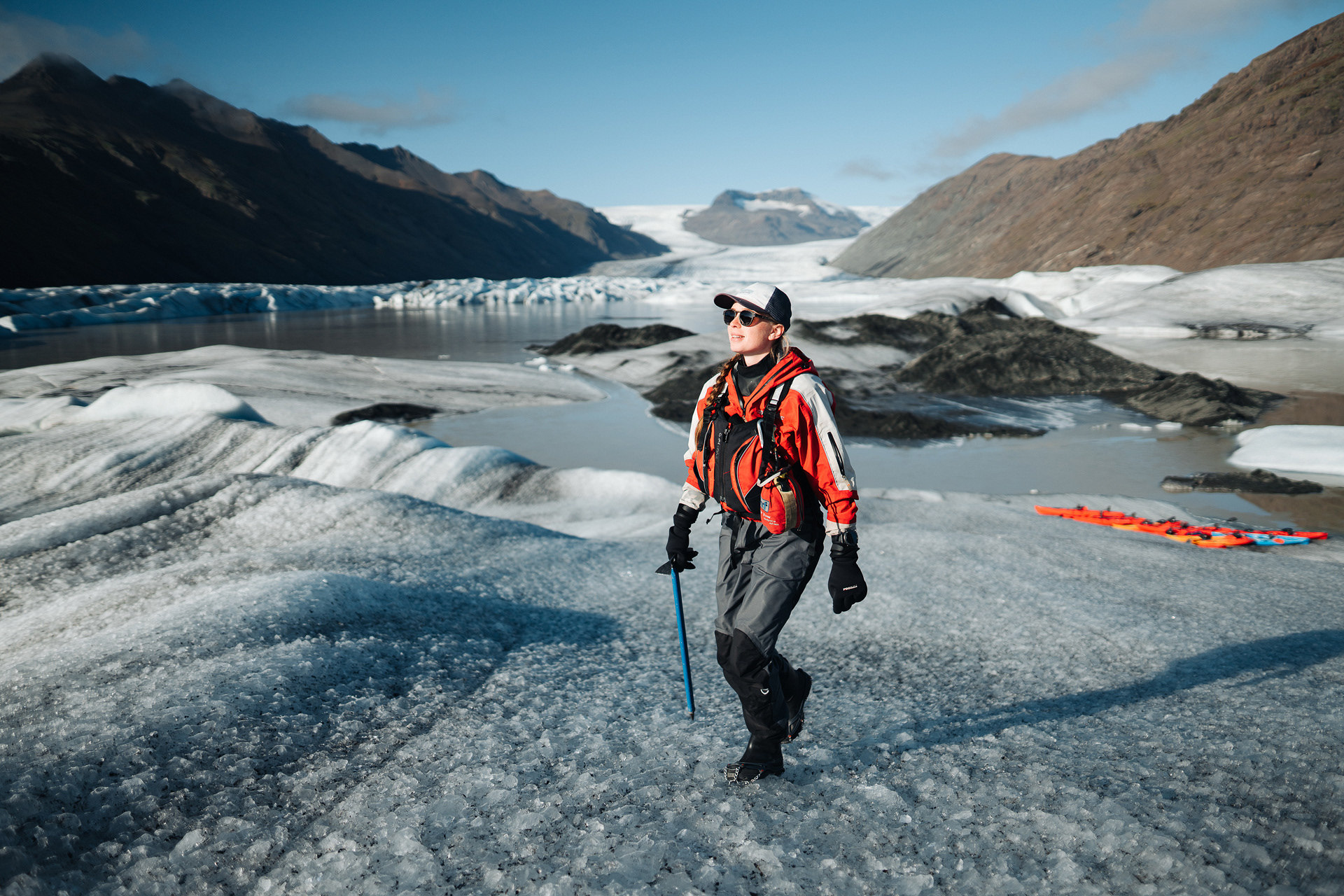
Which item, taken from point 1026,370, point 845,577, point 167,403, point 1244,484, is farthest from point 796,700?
point 1026,370

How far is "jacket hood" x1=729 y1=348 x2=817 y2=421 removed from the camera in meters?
Answer: 2.37

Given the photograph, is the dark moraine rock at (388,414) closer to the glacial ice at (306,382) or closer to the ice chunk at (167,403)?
the glacial ice at (306,382)

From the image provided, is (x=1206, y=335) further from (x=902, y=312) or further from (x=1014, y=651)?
(x=1014, y=651)

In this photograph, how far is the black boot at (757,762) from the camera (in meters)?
2.47

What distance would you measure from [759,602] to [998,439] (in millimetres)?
11068

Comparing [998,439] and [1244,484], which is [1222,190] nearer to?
[998,439]

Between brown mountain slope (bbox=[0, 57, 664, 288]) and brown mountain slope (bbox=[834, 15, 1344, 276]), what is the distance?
6282 centimetres

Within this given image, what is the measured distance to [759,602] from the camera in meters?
2.34

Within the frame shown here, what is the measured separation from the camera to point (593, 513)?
776cm

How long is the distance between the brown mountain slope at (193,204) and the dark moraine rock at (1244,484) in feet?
186

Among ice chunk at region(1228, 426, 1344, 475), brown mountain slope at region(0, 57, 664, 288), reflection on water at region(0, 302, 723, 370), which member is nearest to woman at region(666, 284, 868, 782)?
ice chunk at region(1228, 426, 1344, 475)

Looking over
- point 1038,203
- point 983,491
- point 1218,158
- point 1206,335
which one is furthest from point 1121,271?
point 1038,203

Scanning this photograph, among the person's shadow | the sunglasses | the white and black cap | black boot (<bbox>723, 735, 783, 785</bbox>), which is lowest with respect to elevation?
the person's shadow

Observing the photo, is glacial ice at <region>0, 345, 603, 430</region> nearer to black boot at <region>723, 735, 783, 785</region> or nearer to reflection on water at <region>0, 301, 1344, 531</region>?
→ reflection on water at <region>0, 301, 1344, 531</region>
